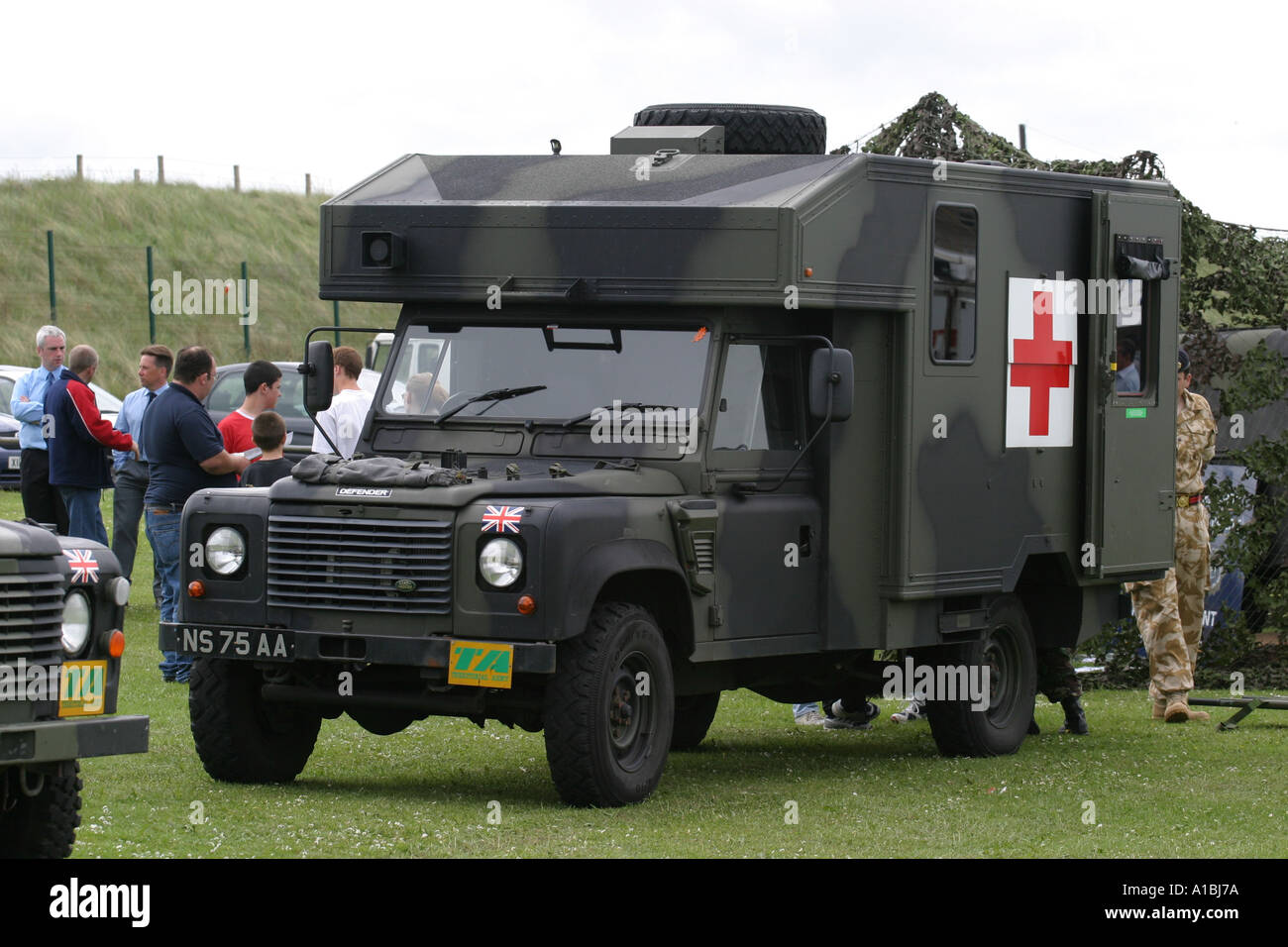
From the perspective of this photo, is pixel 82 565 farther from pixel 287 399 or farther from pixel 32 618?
pixel 287 399

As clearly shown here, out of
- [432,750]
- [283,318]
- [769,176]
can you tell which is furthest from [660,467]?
[283,318]

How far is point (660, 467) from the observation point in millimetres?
9609

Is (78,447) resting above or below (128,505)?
above

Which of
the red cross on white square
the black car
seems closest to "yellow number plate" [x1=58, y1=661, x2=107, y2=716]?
the red cross on white square

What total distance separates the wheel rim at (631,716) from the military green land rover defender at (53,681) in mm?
2560

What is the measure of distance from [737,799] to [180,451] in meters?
4.77

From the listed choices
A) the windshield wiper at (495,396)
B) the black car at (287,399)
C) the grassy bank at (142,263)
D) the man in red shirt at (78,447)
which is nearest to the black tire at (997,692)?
the windshield wiper at (495,396)

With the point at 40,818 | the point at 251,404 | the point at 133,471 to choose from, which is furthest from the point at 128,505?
the point at 40,818

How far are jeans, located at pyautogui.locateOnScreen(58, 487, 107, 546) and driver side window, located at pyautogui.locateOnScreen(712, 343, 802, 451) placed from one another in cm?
625

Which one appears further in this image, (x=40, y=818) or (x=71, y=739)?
(x=40, y=818)

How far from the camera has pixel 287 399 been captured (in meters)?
24.2

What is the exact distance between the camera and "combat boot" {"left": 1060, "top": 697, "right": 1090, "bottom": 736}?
1253cm

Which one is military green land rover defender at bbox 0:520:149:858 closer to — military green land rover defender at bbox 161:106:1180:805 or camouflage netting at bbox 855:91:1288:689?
military green land rover defender at bbox 161:106:1180:805

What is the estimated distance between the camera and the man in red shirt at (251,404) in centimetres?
1279
